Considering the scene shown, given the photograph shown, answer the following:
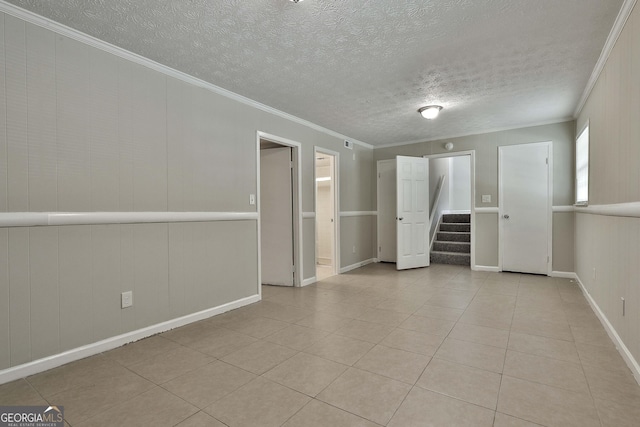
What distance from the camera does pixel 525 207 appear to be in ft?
16.2

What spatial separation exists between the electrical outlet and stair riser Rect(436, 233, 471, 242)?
5.95m

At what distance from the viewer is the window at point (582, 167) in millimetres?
3566

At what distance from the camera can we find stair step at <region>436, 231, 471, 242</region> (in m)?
6.50

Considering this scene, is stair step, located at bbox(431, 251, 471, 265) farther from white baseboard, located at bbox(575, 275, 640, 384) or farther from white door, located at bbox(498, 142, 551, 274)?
white baseboard, located at bbox(575, 275, 640, 384)

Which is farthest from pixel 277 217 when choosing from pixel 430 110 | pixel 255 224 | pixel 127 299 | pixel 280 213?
pixel 430 110

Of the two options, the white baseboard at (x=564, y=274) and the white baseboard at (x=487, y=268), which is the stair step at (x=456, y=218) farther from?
the white baseboard at (x=564, y=274)

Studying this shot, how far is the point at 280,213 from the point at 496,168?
368 centimetres

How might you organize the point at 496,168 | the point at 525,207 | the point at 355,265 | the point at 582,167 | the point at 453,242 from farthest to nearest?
the point at 453,242 < the point at 355,265 < the point at 496,168 < the point at 525,207 < the point at 582,167

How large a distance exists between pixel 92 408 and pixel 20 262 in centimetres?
107

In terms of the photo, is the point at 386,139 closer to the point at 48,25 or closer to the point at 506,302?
the point at 506,302

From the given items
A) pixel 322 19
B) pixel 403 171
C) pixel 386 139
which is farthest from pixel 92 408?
pixel 386 139

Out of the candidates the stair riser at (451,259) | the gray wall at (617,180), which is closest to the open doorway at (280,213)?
the stair riser at (451,259)

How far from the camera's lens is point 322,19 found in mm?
2135

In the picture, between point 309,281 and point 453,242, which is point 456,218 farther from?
point 309,281
